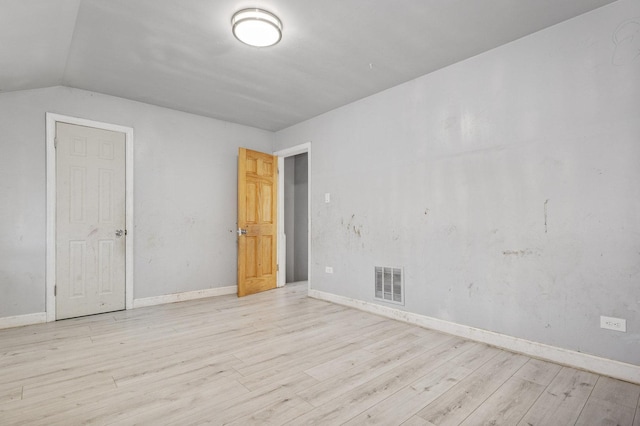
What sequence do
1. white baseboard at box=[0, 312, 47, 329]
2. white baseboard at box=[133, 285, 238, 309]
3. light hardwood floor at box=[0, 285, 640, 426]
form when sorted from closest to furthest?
1. light hardwood floor at box=[0, 285, 640, 426]
2. white baseboard at box=[0, 312, 47, 329]
3. white baseboard at box=[133, 285, 238, 309]

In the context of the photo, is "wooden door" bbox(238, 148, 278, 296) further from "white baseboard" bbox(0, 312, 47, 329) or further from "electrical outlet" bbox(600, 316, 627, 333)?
"electrical outlet" bbox(600, 316, 627, 333)

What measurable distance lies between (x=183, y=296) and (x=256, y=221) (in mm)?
1482

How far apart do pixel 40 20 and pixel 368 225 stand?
345 centimetres

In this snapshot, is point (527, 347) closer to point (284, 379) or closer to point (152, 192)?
point (284, 379)

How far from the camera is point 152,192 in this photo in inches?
167

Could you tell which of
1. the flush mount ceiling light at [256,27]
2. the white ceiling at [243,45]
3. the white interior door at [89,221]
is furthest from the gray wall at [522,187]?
the white interior door at [89,221]

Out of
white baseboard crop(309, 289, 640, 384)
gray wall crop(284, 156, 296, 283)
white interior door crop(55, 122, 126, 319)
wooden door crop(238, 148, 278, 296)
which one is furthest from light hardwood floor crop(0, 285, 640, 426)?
gray wall crop(284, 156, 296, 283)

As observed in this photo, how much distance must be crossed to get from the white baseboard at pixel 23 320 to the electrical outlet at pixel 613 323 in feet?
17.0

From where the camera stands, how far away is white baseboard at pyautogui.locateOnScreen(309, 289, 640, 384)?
2191 millimetres

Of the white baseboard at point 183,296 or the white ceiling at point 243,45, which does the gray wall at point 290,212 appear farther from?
the white ceiling at point 243,45

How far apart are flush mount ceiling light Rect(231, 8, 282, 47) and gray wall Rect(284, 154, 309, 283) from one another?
356 centimetres

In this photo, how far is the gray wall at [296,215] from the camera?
20.0 ft

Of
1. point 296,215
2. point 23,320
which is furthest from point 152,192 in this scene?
point 296,215

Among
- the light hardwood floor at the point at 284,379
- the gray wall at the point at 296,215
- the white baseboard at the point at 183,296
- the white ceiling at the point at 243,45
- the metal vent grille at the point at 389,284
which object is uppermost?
the white ceiling at the point at 243,45
